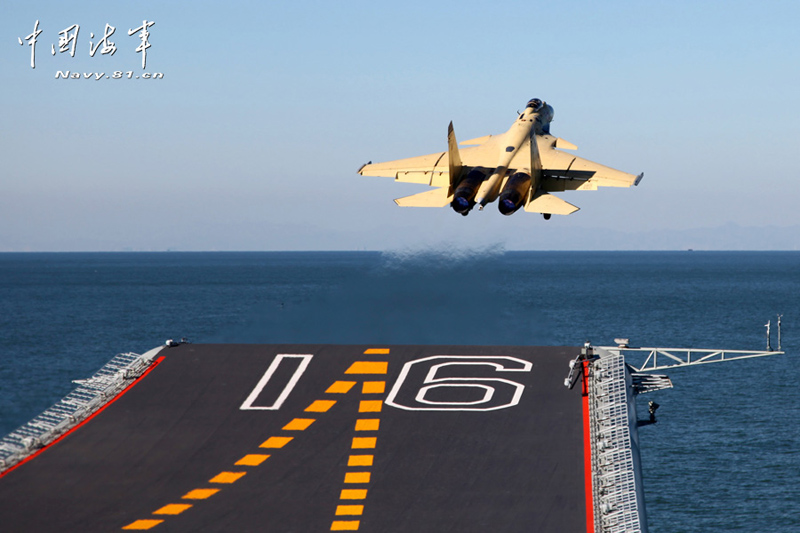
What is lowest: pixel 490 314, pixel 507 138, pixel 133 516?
pixel 133 516

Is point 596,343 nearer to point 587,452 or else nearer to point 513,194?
point 587,452

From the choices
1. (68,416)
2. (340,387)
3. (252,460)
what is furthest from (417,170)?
(68,416)

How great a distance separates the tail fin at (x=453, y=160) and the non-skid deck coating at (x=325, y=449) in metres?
14.3

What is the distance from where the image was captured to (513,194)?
161 ft

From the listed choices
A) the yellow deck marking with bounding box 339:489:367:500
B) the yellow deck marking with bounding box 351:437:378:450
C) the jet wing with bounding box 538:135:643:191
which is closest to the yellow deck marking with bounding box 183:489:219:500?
the yellow deck marking with bounding box 339:489:367:500

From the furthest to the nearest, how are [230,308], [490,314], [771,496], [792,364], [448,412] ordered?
[230,308] < [792,364] < [490,314] < [771,496] < [448,412]

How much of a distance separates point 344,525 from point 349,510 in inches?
67.3

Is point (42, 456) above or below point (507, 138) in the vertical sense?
below

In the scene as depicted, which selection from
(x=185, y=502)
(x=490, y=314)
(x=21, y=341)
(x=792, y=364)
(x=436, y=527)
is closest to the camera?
(x=436, y=527)

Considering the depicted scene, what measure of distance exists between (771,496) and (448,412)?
1156 inches

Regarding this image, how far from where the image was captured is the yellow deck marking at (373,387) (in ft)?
196

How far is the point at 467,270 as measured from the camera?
9762 cm

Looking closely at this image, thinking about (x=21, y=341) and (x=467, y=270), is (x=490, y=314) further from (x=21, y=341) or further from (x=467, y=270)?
Result: (x=21, y=341)

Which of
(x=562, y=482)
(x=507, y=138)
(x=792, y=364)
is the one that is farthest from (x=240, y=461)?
(x=792, y=364)
